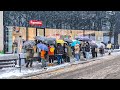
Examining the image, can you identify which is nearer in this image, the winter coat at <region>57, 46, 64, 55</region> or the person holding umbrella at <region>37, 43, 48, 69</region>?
the person holding umbrella at <region>37, 43, 48, 69</region>

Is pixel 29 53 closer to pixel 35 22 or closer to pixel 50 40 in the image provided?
pixel 50 40

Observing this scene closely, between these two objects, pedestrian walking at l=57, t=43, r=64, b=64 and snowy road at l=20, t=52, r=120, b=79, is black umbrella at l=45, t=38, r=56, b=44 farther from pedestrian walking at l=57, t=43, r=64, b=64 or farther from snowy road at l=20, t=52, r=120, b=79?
snowy road at l=20, t=52, r=120, b=79

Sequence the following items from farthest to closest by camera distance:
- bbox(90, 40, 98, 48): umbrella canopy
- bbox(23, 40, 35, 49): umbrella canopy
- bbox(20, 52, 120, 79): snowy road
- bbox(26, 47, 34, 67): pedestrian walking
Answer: bbox(90, 40, 98, 48): umbrella canopy < bbox(23, 40, 35, 49): umbrella canopy < bbox(26, 47, 34, 67): pedestrian walking < bbox(20, 52, 120, 79): snowy road

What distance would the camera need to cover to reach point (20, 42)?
55.3 feet

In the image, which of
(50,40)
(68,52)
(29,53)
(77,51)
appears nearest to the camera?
(29,53)

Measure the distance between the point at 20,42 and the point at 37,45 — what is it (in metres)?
1.44

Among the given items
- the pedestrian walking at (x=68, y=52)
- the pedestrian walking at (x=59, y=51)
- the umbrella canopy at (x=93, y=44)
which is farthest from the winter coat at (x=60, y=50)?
the umbrella canopy at (x=93, y=44)

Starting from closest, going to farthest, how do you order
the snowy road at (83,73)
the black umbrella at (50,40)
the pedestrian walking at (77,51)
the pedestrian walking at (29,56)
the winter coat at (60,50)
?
1. the snowy road at (83,73)
2. the pedestrian walking at (29,56)
3. the black umbrella at (50,40)
4. the winter coat at (60,50)
5. the pedestrian walking at (77,51)

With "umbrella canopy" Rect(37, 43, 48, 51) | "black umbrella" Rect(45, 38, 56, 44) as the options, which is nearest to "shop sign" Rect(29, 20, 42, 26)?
"black umbrella" Rect(45, 38, 56, 44)

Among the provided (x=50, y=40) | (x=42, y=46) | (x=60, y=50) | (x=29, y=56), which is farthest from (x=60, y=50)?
(x=29, y=56)

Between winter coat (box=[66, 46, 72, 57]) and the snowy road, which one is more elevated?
winter coat (box=[66, 46, 72, 57])

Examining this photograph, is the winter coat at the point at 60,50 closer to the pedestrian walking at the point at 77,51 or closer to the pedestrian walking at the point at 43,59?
the pedestrian walking at the point at 43,59
